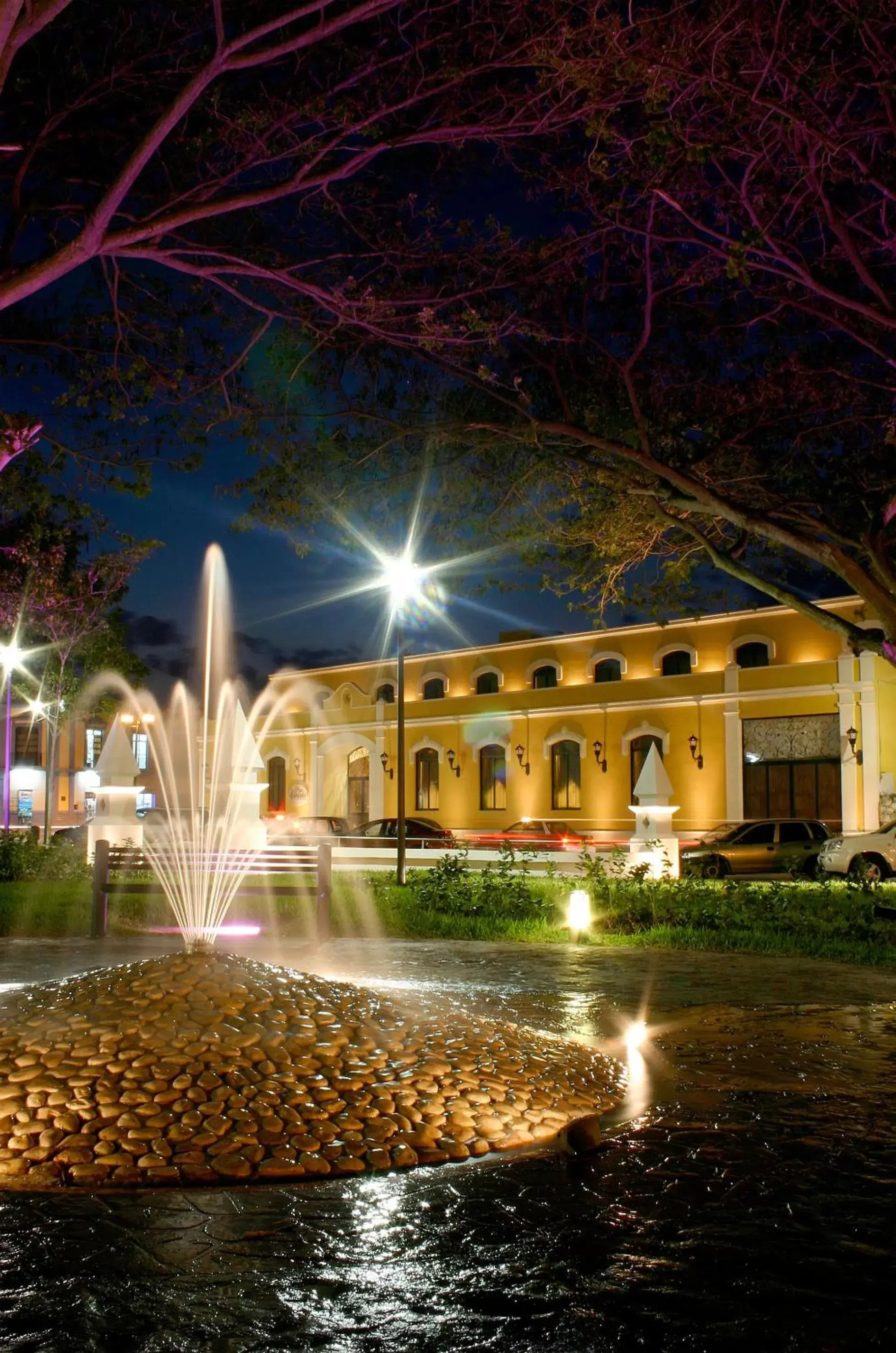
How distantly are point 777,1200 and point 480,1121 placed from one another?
156 cm

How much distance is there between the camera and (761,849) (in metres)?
24.6

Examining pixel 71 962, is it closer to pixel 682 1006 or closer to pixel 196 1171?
pixel 682 1006

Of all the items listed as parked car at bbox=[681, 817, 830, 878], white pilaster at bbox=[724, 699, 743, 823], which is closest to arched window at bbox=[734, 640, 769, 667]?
white pilaster at bbox=[724, 699, 743, 823]

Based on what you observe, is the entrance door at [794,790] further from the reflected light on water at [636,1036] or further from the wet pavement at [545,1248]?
the wet pavement at [545,1248]

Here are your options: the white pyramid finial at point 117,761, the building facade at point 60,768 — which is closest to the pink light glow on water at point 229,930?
the white pyramid finial at point 117,761

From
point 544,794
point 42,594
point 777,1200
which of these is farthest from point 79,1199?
point 544,794

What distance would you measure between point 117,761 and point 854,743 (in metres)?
17.8

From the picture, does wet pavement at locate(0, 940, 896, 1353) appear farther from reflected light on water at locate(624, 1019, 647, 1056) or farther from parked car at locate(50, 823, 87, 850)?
parked car at locate(50, 823, 87, 850)

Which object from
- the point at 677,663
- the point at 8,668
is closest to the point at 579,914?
the point at 677,663

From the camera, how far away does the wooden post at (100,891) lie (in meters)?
13.2

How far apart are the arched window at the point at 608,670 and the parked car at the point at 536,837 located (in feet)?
16.3

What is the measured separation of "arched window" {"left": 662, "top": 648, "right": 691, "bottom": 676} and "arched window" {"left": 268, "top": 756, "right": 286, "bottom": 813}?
17.0 meters

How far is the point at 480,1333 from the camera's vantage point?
344 centimetres

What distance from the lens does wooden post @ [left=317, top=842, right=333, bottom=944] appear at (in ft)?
44.2
